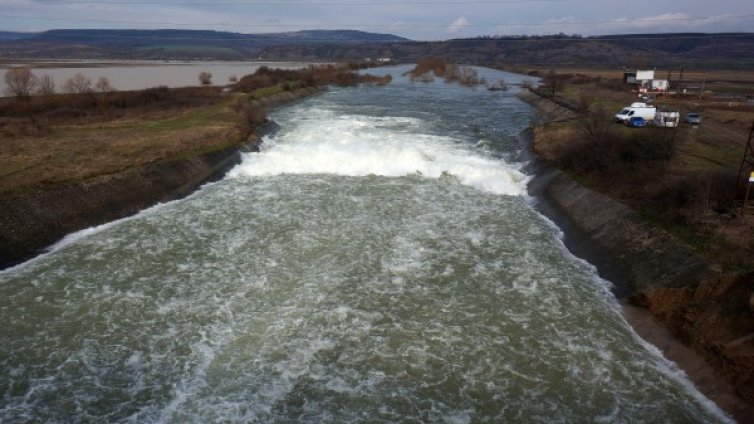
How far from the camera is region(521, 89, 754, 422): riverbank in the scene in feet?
38.1

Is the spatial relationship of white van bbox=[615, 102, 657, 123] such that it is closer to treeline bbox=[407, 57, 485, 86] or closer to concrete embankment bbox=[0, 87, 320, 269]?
concrete embankment bbox=[0, 87, 320, 269]

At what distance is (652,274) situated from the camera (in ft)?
51.4

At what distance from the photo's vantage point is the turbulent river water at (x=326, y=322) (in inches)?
444

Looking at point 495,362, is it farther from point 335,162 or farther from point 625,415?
point 335,162

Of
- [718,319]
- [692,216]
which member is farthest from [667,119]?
[718,319]

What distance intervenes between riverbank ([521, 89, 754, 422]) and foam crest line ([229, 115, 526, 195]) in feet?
14.5

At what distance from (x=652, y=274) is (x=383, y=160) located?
17.5 metres

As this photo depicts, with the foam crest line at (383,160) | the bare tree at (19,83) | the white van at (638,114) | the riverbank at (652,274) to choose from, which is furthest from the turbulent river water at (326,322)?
the bare tree at (19,83)

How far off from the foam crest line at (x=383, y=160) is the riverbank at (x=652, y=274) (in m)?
4.42

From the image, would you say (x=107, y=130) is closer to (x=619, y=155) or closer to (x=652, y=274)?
(x=619, y=155)

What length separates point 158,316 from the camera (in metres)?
14.5

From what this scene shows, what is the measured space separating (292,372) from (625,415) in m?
7.86

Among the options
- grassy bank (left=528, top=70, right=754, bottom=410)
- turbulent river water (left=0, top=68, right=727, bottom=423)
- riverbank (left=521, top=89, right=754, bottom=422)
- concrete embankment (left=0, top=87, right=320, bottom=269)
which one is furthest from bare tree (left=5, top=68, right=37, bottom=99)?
riverbank (left=521, top=89, right=754, bottom=422)

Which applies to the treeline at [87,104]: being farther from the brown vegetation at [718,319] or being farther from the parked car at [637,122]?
the brown vegetation at [718,319]
